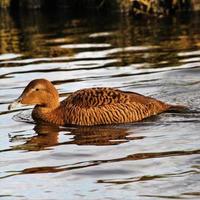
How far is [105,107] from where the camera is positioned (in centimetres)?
1298

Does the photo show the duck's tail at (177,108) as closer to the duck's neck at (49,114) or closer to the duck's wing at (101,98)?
the duck's wing at (101,98)

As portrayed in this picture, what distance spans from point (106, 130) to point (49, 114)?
4.81 feet

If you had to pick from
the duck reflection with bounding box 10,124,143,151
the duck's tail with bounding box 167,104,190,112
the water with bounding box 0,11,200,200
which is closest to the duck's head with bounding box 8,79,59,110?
the water with bounding box 0,11,200,200

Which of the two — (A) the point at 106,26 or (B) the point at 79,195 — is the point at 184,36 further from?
(B) the point at 79,195

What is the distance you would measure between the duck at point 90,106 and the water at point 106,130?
0.21 m

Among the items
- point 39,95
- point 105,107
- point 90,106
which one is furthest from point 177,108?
point 39,95

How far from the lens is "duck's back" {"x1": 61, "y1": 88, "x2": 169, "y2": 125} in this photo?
12.9m

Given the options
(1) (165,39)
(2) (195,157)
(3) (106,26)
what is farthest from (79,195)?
(3) (106,26)

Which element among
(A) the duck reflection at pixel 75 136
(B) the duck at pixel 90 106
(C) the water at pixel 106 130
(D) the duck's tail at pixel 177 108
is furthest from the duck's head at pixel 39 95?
(D) the duck's tail at pixel 177 108

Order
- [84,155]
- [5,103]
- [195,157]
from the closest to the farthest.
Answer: [195,157]
[84,155]
[5,103]

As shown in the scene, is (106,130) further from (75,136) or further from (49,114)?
(49,114)

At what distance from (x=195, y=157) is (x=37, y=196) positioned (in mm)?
2164

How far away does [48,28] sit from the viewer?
3056cm

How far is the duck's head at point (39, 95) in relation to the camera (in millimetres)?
13508
